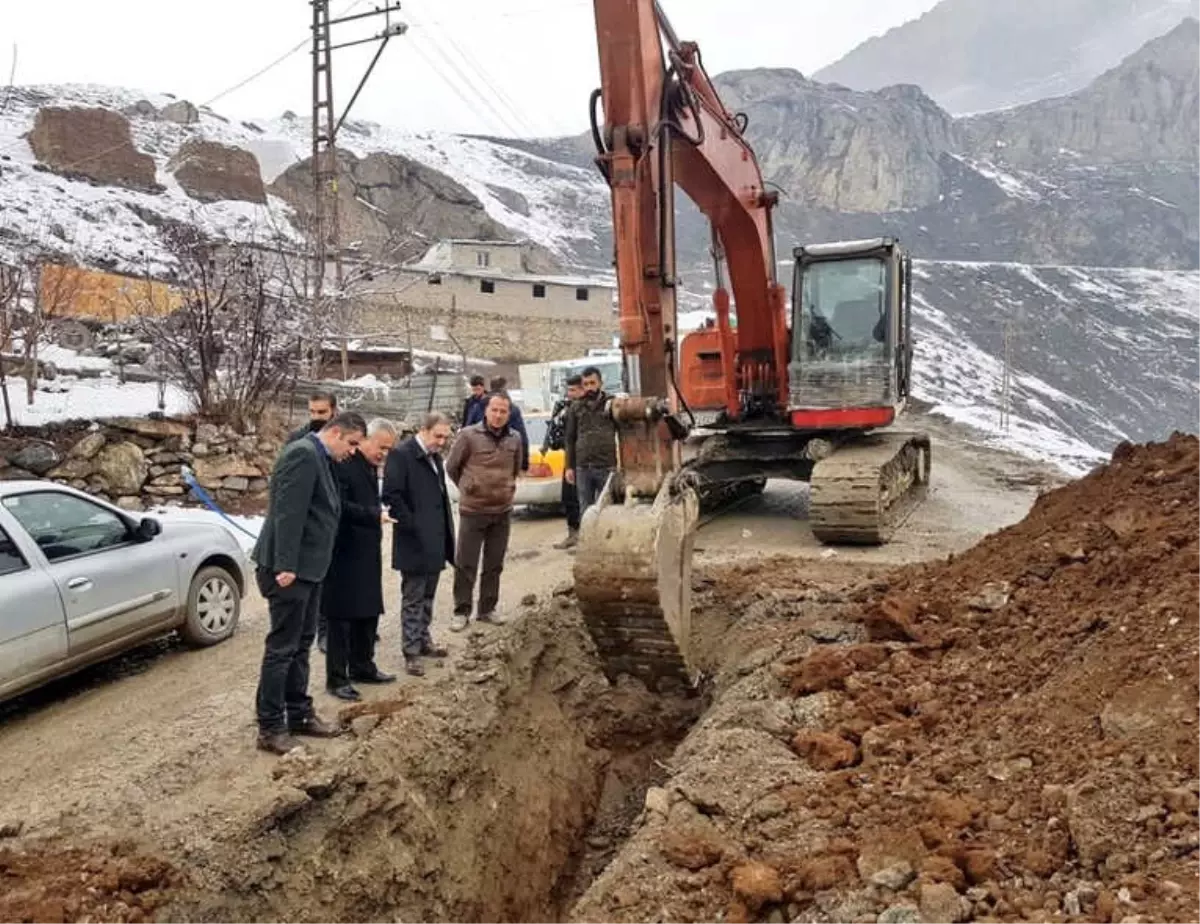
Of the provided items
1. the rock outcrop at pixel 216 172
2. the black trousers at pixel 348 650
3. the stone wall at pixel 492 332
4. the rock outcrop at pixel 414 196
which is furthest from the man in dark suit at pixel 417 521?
the rock outcrop at pixel 414 196

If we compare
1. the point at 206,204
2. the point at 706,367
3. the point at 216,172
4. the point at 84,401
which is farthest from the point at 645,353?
the point at 216,172

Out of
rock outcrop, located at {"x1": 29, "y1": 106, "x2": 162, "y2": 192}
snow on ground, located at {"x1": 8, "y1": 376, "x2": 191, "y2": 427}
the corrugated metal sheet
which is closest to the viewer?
snow on ground, located at {"x1": 8, "y1": 376, "x2": 191, "y2": 427}

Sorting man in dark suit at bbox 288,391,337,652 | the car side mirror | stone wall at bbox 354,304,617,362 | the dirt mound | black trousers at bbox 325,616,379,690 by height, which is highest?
stone wall at bbox 354,304,617,362

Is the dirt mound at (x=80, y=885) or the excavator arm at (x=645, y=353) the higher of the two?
the excavator arm at (x=645, y=353)

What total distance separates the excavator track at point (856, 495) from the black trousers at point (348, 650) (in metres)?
4.65

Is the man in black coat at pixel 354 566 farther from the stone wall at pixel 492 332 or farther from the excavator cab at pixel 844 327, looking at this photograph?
the stone wall at pixel 492 332

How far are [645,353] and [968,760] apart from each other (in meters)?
2.93

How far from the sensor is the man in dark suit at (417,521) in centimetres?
633

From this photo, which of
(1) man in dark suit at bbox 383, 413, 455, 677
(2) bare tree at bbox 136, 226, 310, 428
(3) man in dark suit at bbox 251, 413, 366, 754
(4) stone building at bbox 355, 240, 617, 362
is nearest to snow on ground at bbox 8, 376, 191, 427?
(2) bare tree at bbox 136, 226, 310, 428

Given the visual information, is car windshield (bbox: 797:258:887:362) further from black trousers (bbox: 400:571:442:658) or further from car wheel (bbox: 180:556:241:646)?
Result: car wheel (bbox: 180:556:241:646)

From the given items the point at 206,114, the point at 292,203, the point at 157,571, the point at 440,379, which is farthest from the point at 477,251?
the point at 157,571

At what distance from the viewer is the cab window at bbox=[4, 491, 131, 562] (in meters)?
6.02

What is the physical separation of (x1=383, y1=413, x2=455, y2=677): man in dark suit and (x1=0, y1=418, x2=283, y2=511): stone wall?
7.06m

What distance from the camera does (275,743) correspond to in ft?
16.6
